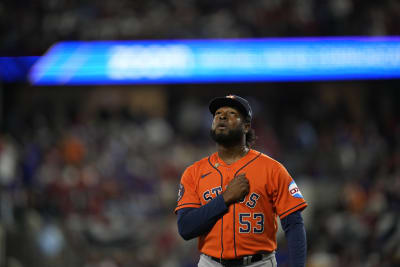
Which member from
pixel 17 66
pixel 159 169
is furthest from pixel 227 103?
pixel 17 66

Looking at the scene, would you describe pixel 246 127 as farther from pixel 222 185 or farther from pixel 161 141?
pixel 161 141

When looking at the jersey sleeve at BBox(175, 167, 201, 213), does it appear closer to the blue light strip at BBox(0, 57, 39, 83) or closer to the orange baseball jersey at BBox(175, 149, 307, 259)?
the orange baseball jersey at BBox(175, 149, 307, 259)

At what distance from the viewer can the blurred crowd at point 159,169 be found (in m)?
7.81

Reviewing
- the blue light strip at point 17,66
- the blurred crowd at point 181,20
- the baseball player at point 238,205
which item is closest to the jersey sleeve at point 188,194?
the baseball player at point 238,205

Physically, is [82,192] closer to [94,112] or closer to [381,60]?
[94,112]

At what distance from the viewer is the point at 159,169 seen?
909 cm

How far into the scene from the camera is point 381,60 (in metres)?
8.56

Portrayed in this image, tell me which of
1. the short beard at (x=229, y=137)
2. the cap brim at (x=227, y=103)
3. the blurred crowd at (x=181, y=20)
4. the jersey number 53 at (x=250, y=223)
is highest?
the blurred crowd at (x=181, y=20)

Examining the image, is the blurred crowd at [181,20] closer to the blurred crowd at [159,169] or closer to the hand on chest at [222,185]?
the blurred crowd at [159,169]

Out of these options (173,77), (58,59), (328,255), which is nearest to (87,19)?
(58,59)

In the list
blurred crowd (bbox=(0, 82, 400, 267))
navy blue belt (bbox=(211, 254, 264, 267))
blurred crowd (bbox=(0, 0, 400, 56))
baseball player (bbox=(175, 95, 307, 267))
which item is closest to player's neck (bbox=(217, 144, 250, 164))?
baseball player (bbox=(175, 95, 307, 267))

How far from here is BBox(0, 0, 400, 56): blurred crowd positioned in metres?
9.02

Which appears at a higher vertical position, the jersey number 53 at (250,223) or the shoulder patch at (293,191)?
the shoulder patch at (293,191)

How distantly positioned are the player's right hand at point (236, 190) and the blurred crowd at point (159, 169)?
202 inches
